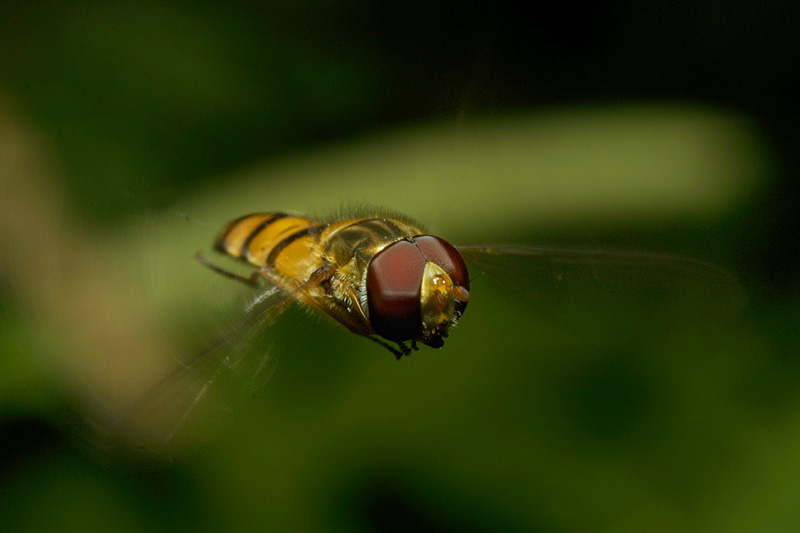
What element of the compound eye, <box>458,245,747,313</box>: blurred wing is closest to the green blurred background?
<box>458,245,747,313</box>: blurred wing

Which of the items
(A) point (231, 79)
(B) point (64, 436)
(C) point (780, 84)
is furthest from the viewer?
(A) point (231, 79)

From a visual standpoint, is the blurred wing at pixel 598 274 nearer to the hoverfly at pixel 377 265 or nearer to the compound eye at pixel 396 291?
the hoverfly at pixel 377 265

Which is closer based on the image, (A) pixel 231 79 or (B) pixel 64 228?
(B) pixel 64 228

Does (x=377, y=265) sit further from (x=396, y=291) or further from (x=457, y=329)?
(x=457, y=329)

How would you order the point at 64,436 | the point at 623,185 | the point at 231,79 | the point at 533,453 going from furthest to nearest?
the point at 231,79 → the point at 623,185 → the point at 64,436 → the point at 533,453

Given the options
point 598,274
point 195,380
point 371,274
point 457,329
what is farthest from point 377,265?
point 457,329

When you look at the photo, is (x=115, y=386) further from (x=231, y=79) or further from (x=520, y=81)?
(x=231, y=79)

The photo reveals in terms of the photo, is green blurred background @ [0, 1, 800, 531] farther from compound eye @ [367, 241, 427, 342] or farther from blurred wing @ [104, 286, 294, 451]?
compound eye @ [367, 241, 427, 342]

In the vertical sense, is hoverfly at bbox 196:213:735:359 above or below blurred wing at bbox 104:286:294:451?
above

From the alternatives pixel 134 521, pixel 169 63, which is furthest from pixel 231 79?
pixel 134 521
